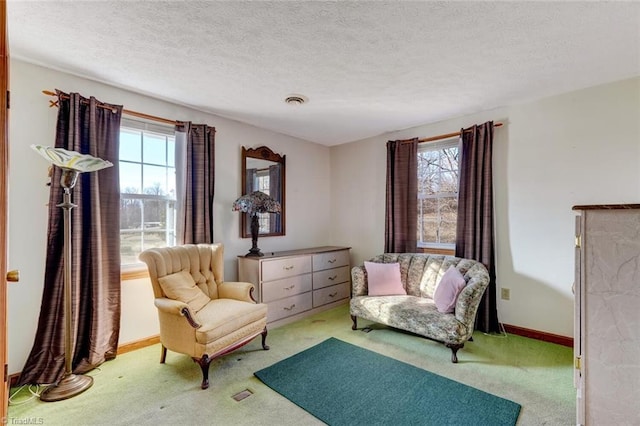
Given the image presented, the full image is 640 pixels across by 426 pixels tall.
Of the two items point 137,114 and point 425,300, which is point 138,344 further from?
point 425,300

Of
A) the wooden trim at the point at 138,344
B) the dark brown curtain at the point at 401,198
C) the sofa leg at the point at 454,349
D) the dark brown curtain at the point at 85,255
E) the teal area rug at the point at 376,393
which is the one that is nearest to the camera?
→ the teal area rug at the point at 376,393

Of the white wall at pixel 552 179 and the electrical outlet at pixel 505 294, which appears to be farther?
the electrical outlet at pixel 505 294

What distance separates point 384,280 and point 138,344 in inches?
100

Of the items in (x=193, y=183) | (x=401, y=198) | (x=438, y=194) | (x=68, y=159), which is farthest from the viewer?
(x=401, y=198)

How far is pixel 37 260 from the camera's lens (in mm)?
2293

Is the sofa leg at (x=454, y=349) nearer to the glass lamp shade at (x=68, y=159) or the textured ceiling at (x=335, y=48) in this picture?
the textured ceiling at (x=335, y=48)

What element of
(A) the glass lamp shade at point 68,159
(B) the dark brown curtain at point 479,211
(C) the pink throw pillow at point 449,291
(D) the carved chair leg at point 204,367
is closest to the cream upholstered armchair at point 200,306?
(D) the carved chair leg at point 204,367

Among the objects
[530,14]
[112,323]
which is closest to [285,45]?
[530,14]

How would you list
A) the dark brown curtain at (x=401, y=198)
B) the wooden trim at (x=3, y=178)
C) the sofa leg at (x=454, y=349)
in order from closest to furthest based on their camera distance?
the wooden trim at (x=3, y=178), the sofa leg at (x=454, y=349), the dark brown curtain at (x=401, y=198)

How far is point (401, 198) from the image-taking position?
3.88 m

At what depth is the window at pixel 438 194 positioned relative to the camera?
3629 millimetres

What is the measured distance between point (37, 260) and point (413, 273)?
3.49m

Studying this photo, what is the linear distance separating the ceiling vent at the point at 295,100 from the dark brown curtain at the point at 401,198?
1495 millimetres

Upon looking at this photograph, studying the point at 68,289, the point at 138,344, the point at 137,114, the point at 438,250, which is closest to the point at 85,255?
the point at 68,289
